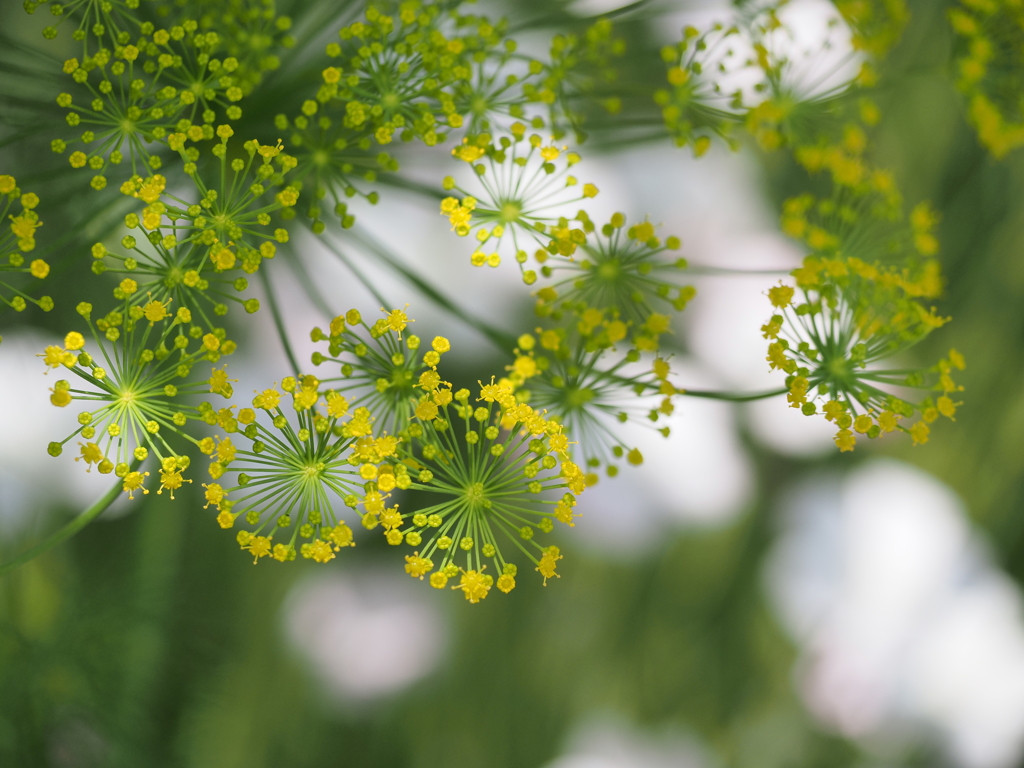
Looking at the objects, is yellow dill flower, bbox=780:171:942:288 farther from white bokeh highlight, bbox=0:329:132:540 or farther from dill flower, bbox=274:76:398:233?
white bokeh highlight, bbox=0:329:132:540

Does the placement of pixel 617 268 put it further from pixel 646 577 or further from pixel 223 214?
pixel 646 577

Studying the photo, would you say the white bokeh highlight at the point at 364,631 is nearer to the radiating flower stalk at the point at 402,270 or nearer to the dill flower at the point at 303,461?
the radiating flower stalk at the point at 402,270

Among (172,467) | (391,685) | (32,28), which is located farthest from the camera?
(391,685)

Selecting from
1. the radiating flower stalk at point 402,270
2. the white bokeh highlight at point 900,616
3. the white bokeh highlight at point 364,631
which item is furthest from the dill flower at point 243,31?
the white bokeh highlight at point 900,616

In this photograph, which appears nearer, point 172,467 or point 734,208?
point 172,467

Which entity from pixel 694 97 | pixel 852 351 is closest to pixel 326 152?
pixel 694 97

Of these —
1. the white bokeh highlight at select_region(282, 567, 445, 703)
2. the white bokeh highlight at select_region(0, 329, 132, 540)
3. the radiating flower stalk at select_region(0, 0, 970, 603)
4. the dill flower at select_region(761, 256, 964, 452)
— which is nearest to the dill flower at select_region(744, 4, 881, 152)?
the radiating flower stalk at select_region(0, 0, 970, 603)

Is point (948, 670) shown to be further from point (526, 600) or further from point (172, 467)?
point (172, 467)

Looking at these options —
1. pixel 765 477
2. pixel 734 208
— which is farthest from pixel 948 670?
pixel 734 208
